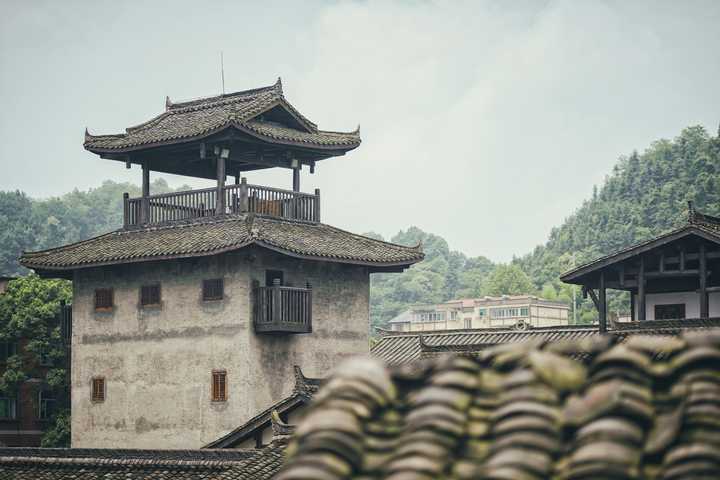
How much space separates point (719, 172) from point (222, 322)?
323 ft

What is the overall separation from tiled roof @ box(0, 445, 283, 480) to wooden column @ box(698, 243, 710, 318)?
10338 mm

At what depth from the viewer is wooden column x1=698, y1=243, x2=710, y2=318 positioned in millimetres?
27016

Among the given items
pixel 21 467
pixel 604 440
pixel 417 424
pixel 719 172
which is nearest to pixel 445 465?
pixel 417 424

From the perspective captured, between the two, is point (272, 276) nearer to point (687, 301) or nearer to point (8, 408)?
point (687, 301)

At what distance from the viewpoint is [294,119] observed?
3700 centimetres

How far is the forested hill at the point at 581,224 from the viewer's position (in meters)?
120

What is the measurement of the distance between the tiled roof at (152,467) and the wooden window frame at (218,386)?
10.8 m

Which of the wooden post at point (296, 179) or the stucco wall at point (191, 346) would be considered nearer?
the stucco wall at point (191, 346)

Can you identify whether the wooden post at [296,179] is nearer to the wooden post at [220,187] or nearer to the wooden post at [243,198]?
the wooden post at [243,198]

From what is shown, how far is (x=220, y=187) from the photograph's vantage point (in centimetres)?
3494

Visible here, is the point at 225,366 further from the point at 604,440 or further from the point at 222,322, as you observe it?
the point at 604,440

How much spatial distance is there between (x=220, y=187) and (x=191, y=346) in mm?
4429

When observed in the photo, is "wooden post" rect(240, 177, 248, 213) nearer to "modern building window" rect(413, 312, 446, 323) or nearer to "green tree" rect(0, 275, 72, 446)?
"green tree" rect(0, 275, 72, 446)

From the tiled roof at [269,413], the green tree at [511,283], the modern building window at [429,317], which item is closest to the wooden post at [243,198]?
the tiled roof at [269,413]
